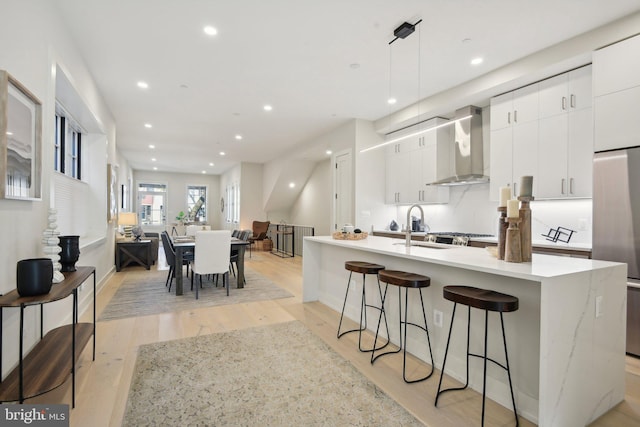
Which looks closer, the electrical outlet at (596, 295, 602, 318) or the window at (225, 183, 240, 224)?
the electrical outlet at (596, 295, 602, 318)

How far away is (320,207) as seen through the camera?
9031 millimetres

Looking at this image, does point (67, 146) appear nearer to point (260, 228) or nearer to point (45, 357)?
point (45, 357)

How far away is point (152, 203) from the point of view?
13.2 meters

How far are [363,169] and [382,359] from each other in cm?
376

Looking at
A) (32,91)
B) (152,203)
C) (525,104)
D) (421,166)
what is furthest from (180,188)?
(525,104)

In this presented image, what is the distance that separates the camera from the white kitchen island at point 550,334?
156cm

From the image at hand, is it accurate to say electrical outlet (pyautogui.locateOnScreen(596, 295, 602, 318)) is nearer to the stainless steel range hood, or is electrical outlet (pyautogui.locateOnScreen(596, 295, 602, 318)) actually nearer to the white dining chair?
the stainless steel range hood

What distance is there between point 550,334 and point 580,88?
10.1ft

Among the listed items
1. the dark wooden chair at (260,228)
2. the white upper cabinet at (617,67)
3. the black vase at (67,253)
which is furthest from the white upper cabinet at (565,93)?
the dark wooden chair at (260,228)

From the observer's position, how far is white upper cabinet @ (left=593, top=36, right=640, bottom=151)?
8.89 ft

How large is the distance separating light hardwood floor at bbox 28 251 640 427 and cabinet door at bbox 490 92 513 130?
9.20 feet

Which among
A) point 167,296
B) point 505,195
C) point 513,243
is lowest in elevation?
point 167,296

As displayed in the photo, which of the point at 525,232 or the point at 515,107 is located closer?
the point at 525,232

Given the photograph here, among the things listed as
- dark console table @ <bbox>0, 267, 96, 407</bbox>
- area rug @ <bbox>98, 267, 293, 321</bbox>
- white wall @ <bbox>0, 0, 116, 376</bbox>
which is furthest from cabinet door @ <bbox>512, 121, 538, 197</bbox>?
white wall @ <bbox>0, 0, 116, 376</bbox>
